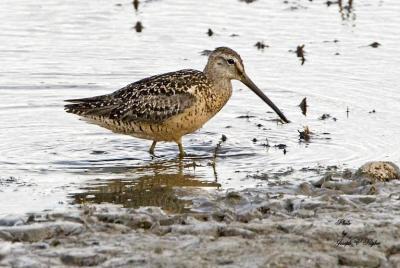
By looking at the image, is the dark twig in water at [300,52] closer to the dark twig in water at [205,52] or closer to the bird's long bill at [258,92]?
the dark twig in water at [205,52]

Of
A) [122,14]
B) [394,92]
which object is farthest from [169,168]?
[122,14]

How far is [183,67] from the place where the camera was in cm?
1022

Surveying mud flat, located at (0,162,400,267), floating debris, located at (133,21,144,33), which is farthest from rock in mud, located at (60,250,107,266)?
floating debris, located at (133,21,144,33)

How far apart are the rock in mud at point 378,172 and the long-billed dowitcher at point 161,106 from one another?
5.27 feet

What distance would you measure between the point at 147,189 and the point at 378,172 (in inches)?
62.1

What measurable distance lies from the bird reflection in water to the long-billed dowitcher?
1.22ft

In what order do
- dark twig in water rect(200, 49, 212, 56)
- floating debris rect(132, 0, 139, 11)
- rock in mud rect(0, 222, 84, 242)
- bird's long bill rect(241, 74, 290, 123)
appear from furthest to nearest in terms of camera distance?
floating debris rect(132, 0, 139, 11)
dark twig in water rect(200, 49, 212, 56)
bird's long bill rect(241, 74, 290, 123)
rock in mud rect(0, 222, 84, 242)

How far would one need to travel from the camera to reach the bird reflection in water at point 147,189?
267 inches

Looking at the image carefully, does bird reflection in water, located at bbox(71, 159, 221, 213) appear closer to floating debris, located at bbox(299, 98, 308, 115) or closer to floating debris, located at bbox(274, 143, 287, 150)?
floating debris, located at bbox(274, 143, 287, 150)

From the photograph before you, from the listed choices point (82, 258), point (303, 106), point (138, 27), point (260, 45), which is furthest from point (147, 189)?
point (138, 27)

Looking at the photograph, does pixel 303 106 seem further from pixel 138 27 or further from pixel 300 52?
pixel 138 27

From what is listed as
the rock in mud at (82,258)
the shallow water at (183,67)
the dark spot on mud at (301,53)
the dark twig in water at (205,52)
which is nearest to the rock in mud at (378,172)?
the shallow water at (183,67)

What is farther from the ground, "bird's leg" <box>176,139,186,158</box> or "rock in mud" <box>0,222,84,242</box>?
"bird's leg" <box>176,139,186,158</box>

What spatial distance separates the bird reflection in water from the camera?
678cm
